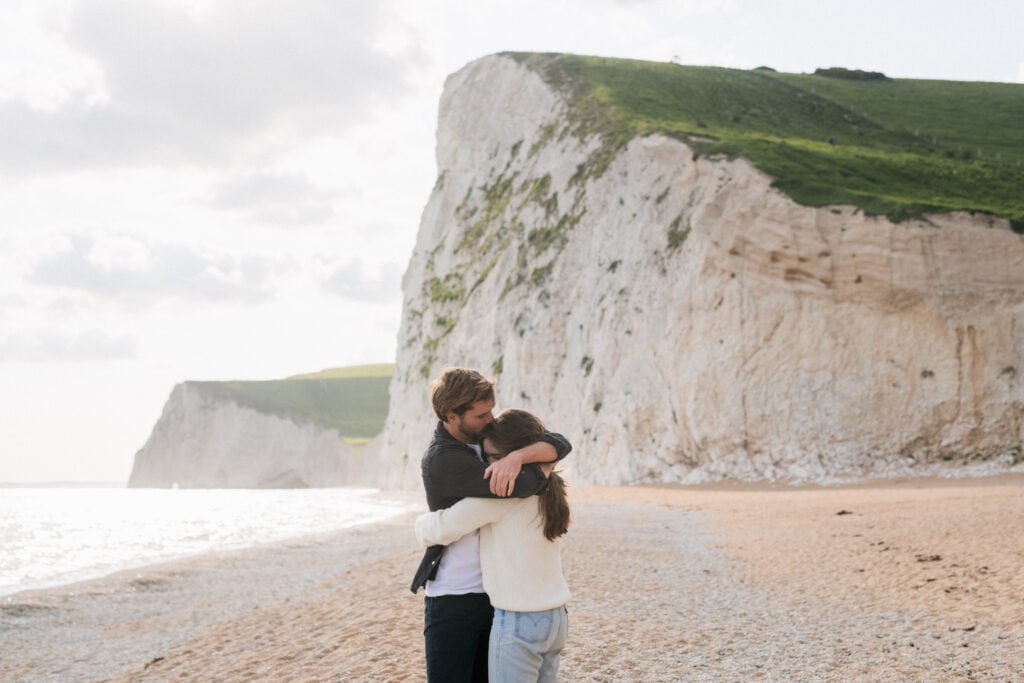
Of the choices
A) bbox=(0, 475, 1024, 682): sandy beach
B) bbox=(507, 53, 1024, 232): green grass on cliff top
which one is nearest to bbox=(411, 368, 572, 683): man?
bbox=(0, 475, 1024, 682): sandy beach

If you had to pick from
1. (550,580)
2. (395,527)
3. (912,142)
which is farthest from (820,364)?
(550,580)

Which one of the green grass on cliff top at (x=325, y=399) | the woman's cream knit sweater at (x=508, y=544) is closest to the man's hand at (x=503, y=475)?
the woman's cream knit sweater at (x=508, y=544)

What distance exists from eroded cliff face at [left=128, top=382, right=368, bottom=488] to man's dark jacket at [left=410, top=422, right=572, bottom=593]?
86897 millimetres

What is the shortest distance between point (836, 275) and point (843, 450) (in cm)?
A: 497

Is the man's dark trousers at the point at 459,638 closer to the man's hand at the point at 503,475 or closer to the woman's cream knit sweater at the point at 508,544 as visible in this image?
the woman's cream knit sweater at the point at 508,544

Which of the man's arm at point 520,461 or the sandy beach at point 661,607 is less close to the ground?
the man's arm at point 520,461

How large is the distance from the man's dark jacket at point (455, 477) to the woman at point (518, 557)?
58 millimetres

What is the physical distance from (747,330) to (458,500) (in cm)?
2527

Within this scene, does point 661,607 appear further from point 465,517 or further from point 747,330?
point 747,330

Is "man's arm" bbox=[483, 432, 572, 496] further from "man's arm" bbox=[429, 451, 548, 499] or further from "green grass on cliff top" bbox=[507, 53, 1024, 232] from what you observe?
"green grass on cliff top" bbox=[507, 53, 1024, 232]

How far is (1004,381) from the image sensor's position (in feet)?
84.2

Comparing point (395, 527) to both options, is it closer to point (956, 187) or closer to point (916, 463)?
point (916, 463)

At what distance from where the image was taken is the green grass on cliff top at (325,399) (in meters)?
93.8

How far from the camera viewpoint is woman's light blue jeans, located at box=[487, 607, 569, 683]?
3.99m
